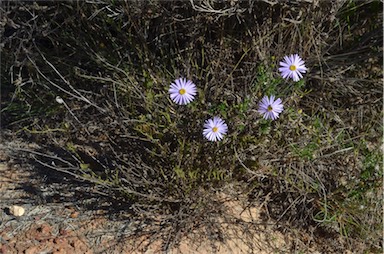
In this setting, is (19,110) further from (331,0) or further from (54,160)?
(331,0)

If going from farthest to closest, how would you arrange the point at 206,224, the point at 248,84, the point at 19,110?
the point at 19,110, the point at 248,84, the point at 206,224

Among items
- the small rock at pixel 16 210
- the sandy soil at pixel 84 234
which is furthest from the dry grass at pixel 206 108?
the small rock at pixel 16 210

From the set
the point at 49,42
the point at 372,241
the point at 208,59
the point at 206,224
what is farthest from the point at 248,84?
the point at 49,42

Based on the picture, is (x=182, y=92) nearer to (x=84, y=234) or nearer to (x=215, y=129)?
(x=215, y=129)

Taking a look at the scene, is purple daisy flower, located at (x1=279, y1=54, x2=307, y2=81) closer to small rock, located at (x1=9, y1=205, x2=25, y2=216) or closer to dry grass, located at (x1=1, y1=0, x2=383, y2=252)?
dry grass, located at (x1=1, y1=0, x2=383, y2=252)

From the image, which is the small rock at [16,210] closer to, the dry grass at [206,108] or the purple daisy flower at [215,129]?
the dry grass at [206,108]
